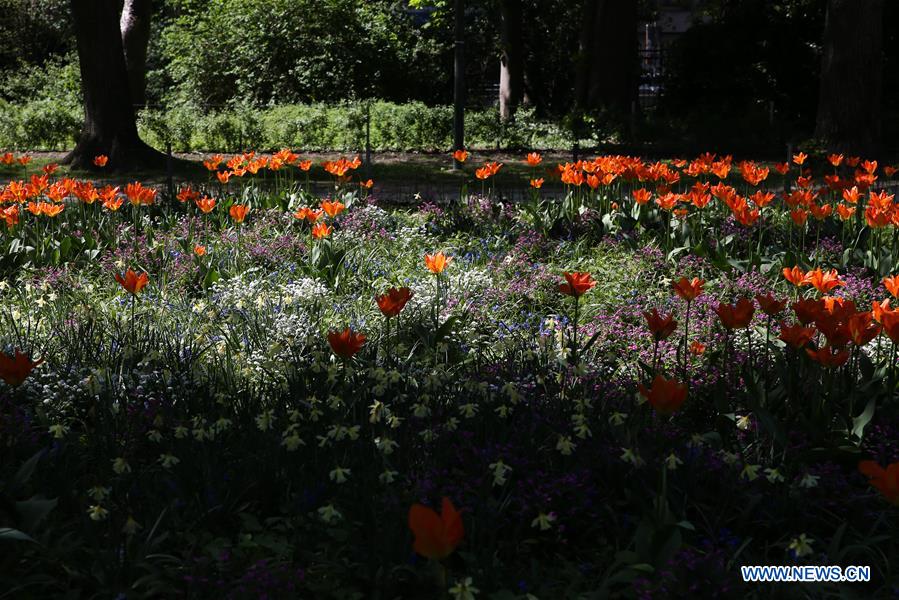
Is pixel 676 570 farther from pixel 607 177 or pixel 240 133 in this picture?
pixel 240 133

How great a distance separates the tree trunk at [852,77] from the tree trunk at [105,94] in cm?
933

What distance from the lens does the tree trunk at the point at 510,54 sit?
871 inches

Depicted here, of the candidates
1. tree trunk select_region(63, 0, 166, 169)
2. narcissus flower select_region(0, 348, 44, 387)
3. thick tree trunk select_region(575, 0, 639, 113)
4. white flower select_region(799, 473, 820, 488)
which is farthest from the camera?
thick tree trunk select_region(575, 0, 639, 113)

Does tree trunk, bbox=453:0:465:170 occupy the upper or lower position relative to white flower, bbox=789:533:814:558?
upper

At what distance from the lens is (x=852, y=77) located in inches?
538

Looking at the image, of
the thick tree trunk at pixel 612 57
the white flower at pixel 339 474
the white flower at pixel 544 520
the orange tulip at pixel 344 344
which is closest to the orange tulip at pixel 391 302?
the orange tulip at pixel 344 344

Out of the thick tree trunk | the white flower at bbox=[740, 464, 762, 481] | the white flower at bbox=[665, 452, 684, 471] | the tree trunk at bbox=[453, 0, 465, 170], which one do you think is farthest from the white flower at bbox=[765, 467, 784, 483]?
the thick tree trunk

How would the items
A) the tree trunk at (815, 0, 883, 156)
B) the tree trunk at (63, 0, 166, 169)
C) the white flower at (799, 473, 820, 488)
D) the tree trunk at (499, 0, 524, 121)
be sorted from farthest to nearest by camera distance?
the tree trunk at (499, 0, 524, 121) < the tree trunk at (815, 0, 883, 156) < the tree trunk at (63, 0, 166, 169) < the white flower at (799, 473, 820, 488)

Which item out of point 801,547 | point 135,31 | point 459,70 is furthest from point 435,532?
point 135,31

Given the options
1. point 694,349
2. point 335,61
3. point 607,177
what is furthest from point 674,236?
point 335,61

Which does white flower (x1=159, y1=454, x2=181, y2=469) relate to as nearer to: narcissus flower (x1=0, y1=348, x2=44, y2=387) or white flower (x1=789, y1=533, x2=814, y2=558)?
narcissus flower (x1=0, y1=348, x2=44, y2=387)

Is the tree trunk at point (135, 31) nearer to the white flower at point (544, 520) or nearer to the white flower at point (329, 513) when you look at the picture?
the white flower at point (329, 513)

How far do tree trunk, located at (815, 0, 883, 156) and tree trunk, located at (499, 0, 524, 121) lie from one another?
887 centimetres

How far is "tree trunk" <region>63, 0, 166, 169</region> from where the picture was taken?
13203mm
